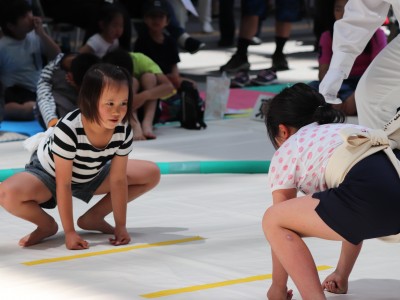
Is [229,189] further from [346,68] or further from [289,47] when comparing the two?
[289,47]

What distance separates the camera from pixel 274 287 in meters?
2.88

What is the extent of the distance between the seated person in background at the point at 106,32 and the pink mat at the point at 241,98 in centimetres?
97

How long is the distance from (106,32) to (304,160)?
3.90 metres

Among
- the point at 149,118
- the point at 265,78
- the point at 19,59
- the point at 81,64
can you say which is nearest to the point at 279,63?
the point at 265,78

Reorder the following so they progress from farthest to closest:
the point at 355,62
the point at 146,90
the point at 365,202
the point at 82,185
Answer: the point at 355,62
the point at 146,90
the point at 82,185
the point at 365,202

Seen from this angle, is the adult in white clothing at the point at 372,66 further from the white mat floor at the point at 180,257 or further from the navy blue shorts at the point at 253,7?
the navy blue shorts at the point at 253,7

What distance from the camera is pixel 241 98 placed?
24.2 feet

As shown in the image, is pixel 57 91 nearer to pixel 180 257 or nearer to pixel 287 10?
pixel 180 257

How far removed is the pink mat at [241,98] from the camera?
279 inches

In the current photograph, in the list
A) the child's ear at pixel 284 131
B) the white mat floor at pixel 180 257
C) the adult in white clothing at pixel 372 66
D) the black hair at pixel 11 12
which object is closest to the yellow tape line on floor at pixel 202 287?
the white mat floor at pixel 180 257

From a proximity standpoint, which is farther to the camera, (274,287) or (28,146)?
(28,146)

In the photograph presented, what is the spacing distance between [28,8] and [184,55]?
12.1 ft

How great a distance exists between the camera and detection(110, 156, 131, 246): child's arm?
361 centimetres

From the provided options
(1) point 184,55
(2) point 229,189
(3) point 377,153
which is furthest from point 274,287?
(1) point 184,55
